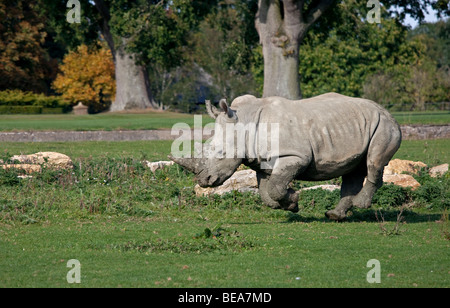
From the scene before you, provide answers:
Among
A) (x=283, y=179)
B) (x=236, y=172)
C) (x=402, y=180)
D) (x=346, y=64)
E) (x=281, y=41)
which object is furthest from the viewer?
(x=346, y=64)

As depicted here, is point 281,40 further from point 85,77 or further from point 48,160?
point 85,77

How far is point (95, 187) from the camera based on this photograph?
14.8 metres

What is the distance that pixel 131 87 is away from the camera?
4866 centimetres

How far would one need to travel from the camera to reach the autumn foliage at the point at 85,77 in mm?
68125

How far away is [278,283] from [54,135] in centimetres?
Result: 2023

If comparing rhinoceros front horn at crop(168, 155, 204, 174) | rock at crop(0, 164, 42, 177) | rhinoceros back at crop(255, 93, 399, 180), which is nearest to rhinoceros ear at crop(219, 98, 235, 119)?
rhinoceros back at crop(255, 93, 399, 180)

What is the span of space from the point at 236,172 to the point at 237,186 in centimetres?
66

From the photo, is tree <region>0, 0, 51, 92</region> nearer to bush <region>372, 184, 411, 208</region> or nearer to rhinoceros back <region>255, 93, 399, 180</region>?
bush <region>372, 184, 411, 208</region>

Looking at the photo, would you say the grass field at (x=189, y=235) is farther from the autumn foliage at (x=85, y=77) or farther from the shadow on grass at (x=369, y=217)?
the autumn foliage at (x=85, y=77)

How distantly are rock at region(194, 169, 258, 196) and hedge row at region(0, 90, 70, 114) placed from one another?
36698 millimetres

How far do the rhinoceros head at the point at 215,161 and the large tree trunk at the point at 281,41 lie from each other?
19.5 m

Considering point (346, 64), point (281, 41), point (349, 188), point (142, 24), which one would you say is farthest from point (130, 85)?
point (349, 188)

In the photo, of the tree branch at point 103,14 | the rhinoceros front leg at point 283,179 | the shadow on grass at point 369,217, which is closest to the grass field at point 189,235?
the shadow on grass at point 369,217
